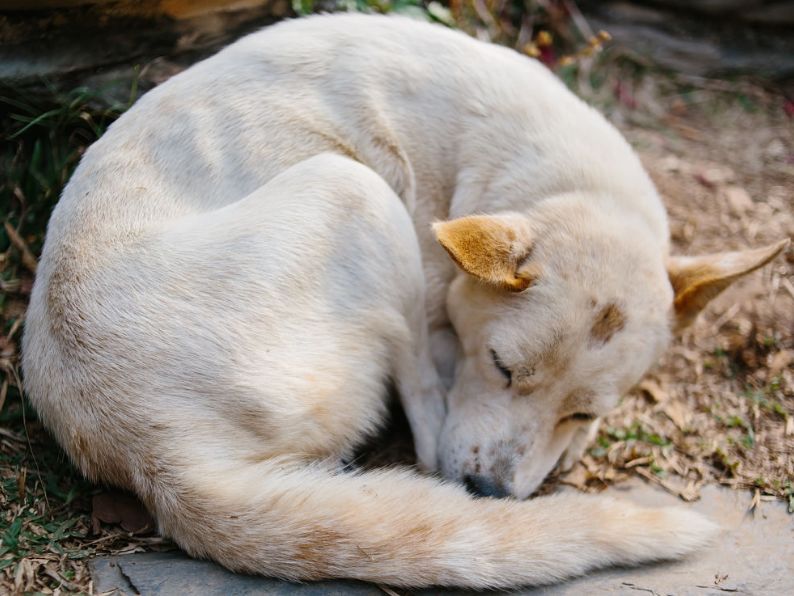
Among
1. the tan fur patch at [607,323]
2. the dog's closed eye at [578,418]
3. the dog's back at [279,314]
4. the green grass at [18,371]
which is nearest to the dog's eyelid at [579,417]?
the dog's closed eye at [578,418]

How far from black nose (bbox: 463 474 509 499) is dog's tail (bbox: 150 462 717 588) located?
0.32m

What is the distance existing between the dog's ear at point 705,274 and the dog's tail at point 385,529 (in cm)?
97

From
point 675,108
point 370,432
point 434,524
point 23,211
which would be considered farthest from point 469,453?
point 675,108

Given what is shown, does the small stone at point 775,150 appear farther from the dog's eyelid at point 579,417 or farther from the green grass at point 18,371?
the green grass at point 18,371

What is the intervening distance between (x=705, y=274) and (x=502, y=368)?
3.11ft

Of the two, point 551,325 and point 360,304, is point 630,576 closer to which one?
point 551,325

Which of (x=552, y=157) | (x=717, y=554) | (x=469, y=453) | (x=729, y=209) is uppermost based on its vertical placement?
(x=552, y=157)

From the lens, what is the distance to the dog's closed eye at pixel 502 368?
3.46m

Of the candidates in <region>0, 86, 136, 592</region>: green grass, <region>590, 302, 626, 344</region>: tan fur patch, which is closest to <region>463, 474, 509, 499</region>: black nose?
<region>590, 302, 626, 344</region>: tan fur patch

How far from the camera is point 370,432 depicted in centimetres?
344

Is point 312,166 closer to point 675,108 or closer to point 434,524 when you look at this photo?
point 434,524

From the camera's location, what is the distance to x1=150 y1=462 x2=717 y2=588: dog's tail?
9.12 feet

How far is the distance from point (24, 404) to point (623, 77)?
4736 millimetres

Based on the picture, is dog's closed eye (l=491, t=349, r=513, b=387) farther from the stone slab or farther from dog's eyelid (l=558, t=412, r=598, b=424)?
the stone slab
